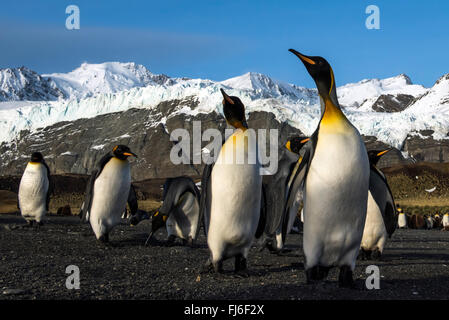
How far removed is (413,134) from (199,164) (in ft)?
105

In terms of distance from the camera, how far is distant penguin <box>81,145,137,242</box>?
8242mm

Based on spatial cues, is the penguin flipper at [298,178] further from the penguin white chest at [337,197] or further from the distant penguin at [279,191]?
the distant penguin at [279,191]

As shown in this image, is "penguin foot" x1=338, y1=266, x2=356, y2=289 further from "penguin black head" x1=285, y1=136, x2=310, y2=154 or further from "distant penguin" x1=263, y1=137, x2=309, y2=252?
"penguin black head" x1=285, y1=136, x2=310, y2=154

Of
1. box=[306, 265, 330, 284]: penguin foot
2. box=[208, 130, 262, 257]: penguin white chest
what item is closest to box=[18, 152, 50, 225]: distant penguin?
box=[208, 130, 262, 257]: penguin white chest

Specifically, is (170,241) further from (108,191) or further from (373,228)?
(373,228)

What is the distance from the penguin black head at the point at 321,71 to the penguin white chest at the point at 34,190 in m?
8.09

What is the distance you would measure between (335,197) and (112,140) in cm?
9281

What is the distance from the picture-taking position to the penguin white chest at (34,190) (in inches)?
437

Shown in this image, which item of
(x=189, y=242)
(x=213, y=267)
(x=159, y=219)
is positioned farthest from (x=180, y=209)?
(x=213, y=267)

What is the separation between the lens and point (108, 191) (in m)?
8.23

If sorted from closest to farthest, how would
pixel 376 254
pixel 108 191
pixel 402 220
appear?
1. pixel 376 254
2. pixel 108 191
3. pixel 402 220

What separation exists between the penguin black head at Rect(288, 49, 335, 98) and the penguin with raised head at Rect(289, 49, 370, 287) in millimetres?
193

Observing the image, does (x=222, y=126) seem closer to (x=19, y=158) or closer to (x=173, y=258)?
(x=19, y=158)

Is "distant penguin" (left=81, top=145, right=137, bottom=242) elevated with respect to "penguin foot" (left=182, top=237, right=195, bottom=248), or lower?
elevated
